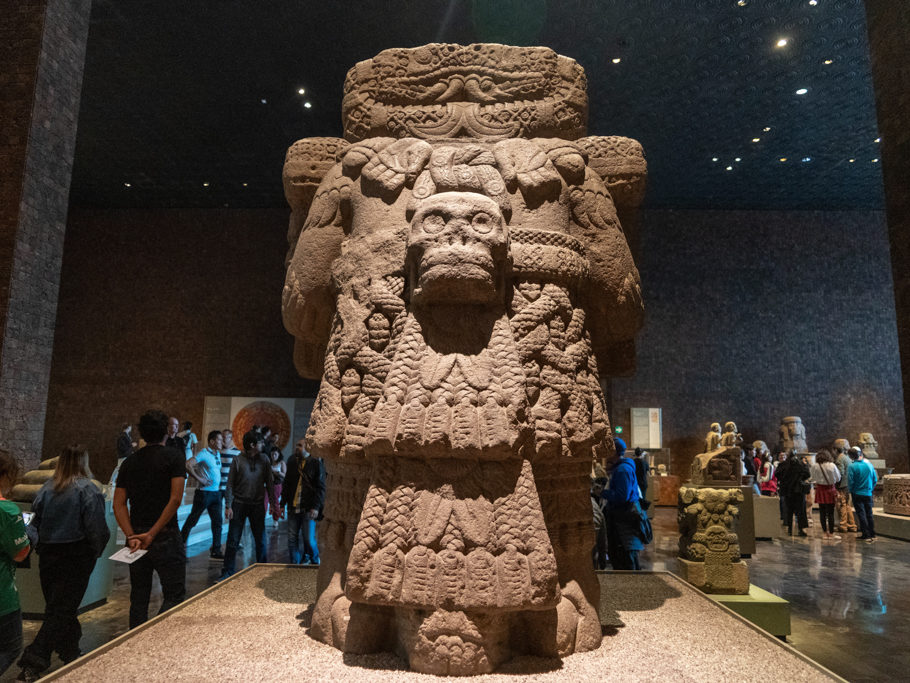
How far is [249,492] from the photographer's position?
5523 millimetres

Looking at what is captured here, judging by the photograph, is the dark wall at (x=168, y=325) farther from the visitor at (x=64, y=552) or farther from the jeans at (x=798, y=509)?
the visitor at (x=64, y=552)

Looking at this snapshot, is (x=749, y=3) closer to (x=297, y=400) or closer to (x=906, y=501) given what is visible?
(x=906, y=501)

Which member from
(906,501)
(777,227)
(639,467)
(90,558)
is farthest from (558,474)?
(777,227)

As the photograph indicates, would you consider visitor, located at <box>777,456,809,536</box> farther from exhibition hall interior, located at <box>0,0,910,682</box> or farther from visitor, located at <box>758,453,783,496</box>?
visitor, located at <box>758,453,783,496</box>

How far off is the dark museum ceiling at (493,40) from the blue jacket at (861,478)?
213 inches

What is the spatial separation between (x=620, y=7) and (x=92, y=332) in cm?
1177

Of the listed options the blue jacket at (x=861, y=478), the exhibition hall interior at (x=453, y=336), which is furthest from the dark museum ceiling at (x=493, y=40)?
the blue jacket at (x=861, y=478)

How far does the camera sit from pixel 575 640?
2.49m

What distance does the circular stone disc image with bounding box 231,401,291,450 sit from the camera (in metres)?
11.8

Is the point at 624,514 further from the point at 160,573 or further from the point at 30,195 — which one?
the point at 30,195

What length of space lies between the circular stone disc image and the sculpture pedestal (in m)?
8.41

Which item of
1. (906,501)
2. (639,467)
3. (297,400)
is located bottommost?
(906,501)

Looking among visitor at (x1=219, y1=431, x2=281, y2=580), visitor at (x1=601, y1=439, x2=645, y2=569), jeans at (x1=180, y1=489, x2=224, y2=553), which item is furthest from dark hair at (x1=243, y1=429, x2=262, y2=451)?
visitor at (x1=601, y1=439, x2=645, y2=569)

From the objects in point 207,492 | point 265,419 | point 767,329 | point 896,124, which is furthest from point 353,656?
point 767,329
